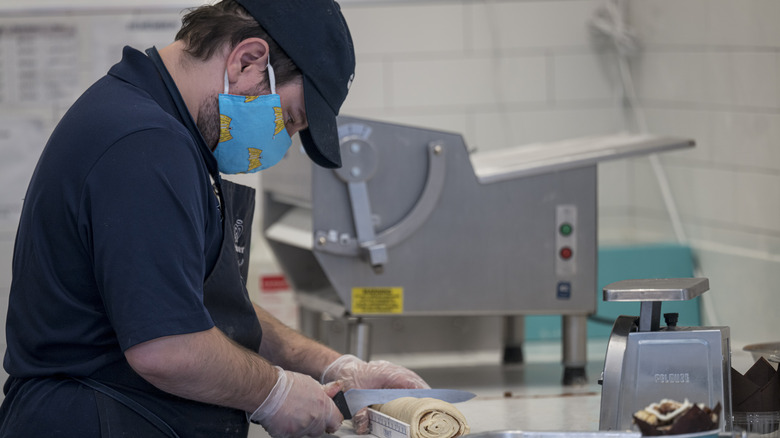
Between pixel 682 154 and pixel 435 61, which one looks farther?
pixel 435 61

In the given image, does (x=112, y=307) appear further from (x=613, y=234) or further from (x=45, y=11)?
(x=613, y=234)

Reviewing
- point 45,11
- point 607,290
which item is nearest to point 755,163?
point 607,290

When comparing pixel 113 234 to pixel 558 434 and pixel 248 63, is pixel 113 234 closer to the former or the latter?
pixel 248 63

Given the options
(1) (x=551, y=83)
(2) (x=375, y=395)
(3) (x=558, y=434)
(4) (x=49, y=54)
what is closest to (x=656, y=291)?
(3) (x=558, y=434)

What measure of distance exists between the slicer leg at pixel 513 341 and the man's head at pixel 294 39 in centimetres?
147

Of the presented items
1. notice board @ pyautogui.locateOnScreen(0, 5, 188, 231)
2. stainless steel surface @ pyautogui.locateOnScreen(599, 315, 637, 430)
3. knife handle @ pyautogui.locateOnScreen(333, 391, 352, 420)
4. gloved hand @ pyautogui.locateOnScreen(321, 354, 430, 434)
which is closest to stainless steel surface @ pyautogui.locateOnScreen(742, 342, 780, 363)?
stainless steel surface @ pyautogui.locateOnScreen(599, 315, 637, 430)

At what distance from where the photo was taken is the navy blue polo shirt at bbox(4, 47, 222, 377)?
1.12 metres

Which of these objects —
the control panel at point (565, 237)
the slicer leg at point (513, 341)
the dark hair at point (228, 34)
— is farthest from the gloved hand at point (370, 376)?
the slicer leg at point (513, 341)

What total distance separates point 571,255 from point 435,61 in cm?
131

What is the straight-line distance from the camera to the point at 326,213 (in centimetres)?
219

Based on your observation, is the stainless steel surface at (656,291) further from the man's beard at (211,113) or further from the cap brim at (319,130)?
the man's beard at (211,113)

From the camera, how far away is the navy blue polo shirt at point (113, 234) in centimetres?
112

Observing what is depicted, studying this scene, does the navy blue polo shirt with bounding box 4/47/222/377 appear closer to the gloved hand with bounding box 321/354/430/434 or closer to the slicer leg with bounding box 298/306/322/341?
the gloved hand with bounding box 321/354/430/434

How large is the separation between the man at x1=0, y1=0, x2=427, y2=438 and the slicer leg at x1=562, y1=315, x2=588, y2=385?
1060 millimetres
